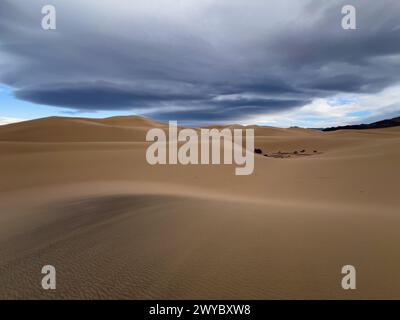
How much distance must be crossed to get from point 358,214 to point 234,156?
29.3 ft

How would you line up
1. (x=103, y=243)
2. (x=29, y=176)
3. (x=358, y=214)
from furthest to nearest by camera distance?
(x=29, y=176)
(x=358, y=214)
(x=103, y=243)

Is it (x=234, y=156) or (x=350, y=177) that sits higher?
(x=234, y=156)

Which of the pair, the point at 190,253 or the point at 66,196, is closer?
the point at 190,253

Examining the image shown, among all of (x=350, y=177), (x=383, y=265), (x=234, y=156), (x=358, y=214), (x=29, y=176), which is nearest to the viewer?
(x=383, y=265)

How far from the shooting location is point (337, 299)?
2.58 metres
